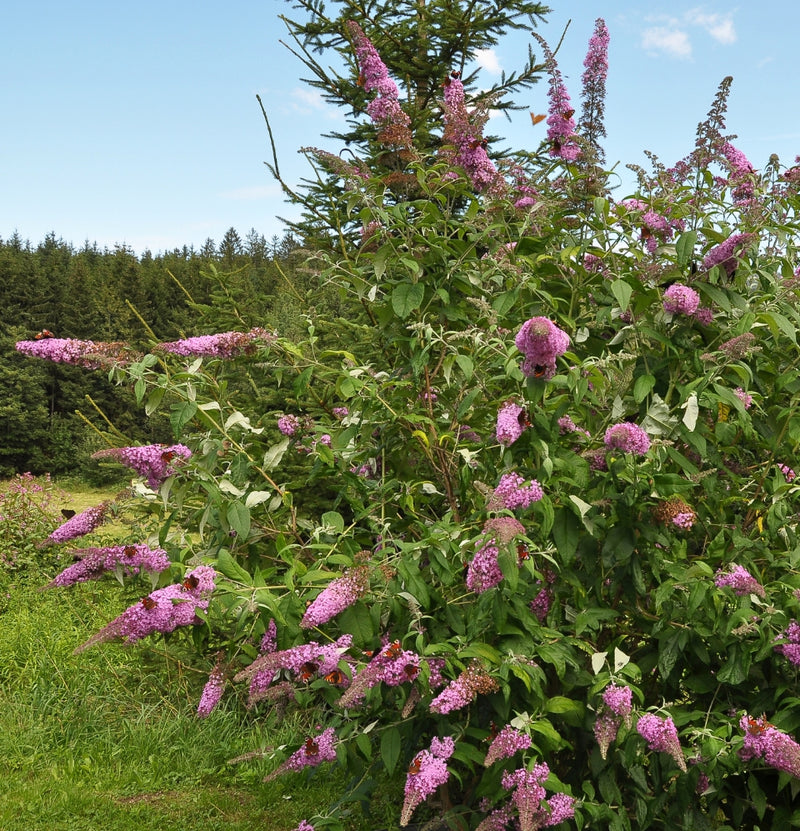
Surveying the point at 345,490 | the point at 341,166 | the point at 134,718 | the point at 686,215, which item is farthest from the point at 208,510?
the point at 134,718

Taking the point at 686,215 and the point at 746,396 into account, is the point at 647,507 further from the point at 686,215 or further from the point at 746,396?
the point at 686,215

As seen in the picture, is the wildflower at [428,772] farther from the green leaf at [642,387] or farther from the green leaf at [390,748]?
the green leaf at [642,387]

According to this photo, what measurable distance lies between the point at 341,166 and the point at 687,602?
188cm

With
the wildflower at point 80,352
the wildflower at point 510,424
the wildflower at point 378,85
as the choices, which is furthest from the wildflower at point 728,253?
the wildflower at point 80,352

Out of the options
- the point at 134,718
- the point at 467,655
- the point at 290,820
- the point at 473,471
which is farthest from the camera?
the point at 134,718

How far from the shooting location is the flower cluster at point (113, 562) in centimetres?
246

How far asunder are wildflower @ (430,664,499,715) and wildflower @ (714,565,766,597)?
0.77 meters

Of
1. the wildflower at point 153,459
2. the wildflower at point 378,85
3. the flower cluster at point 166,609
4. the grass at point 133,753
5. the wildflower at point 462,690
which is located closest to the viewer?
the wildflower at point 462,690

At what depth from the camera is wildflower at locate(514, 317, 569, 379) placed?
2021 millimetres

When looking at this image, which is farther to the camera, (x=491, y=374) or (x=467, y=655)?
(x=491, y=374)

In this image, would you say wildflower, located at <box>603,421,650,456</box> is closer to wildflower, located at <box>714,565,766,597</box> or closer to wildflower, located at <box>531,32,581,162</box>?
wildflower, located at <box>714,565,766,597</box>

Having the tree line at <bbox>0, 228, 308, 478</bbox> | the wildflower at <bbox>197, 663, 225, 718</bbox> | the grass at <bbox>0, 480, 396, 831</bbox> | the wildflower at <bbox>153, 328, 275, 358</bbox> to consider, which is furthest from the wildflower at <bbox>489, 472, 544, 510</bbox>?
the tree line at <bbox>0, 228, 308, 478</bbox>

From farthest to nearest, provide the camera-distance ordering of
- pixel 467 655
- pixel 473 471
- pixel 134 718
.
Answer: pixel 134 718, pixel 473 471, pixel 467 655

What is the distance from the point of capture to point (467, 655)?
6.89ft
